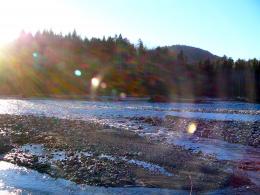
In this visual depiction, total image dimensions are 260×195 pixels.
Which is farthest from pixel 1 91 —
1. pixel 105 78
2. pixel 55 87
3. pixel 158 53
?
pixel 158 53

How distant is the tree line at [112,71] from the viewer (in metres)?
136

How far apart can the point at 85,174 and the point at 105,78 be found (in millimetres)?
135147

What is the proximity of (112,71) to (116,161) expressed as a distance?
140132 millimetres

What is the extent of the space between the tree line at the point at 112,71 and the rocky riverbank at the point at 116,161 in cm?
8486

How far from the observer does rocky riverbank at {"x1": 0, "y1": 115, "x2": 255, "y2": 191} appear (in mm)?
16906

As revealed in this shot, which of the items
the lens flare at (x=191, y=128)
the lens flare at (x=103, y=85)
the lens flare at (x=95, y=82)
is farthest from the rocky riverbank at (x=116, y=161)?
the lens flare at (x=95, y=82)

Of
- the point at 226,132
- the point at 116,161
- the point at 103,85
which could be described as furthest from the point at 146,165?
the point at 103,85

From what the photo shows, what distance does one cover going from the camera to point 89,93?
130750 millimetres

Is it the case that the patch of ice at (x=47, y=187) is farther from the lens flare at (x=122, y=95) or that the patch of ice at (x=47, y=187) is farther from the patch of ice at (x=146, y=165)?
the lens flare at (x=122, y=95)

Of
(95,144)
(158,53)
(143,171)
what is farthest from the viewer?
(158,53)

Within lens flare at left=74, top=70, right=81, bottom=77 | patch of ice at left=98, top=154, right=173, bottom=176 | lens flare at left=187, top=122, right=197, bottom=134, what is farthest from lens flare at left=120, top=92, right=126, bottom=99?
patch of ice at left=98, top=154, right=173, bottom=176

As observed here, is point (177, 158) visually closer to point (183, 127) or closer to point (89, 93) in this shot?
point (183, 127)

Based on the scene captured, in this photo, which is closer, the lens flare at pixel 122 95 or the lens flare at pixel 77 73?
the lens flare at pixel 122 95

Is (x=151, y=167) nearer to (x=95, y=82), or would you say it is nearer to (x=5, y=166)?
(x=5, y=166)
